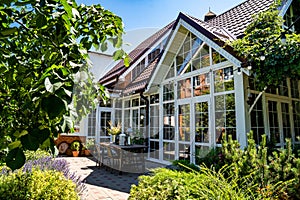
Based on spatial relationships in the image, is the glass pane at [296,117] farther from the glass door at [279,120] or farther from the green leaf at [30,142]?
the green leaf at [30,142]

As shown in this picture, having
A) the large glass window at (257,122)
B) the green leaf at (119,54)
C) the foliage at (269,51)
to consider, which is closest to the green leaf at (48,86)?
the green leaf at (119,54)

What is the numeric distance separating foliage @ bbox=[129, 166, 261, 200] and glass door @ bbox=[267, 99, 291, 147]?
3.87m

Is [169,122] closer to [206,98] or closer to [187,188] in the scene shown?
[206,98]

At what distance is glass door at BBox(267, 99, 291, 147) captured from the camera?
592 cm

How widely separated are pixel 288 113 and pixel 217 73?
2.84 metres

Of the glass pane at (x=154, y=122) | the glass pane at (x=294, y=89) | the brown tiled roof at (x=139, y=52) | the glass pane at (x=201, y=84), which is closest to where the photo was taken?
the glass pane at (x=201, y=84)

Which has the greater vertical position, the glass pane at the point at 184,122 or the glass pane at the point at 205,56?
the glass pane at the point at 205,56

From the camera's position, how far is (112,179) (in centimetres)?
626

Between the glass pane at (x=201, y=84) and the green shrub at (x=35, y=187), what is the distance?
485cm

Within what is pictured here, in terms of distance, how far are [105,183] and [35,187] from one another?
11.2ft

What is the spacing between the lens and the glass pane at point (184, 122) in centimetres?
702

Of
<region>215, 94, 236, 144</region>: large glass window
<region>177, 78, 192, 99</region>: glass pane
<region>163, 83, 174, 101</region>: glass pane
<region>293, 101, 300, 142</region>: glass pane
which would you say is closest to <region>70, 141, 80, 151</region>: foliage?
<region>163, 83, 174, 101</region>: glass pane

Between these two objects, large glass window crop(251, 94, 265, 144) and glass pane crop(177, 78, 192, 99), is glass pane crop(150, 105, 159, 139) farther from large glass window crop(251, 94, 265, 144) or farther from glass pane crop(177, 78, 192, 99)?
large glass window crop(251, 94, 265, 144)

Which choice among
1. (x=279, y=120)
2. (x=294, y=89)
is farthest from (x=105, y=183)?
(x=294, y=89)
